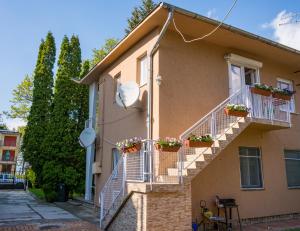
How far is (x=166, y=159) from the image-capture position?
8617mm

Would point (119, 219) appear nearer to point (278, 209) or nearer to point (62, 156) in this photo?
point (278, 209)

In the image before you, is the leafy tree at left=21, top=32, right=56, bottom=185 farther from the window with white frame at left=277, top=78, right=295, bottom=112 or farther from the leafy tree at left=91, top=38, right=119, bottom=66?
the window with white frame at left=277, top=78, right=295, bottom=112

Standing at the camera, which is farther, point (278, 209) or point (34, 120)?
point (34, 120)

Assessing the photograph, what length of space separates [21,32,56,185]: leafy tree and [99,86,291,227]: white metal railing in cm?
900

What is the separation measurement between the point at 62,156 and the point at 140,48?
890 cm

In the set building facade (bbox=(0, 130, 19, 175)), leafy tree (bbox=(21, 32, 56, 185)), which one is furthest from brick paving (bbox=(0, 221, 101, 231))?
building facade (bbox=(0, 130, 19, 175))

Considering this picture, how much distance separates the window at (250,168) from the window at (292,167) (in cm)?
178

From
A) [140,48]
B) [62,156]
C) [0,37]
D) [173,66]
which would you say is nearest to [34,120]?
[62,156]

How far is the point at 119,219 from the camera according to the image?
7.99 meters

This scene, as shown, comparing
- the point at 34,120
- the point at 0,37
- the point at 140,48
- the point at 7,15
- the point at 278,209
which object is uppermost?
the point at 0,37

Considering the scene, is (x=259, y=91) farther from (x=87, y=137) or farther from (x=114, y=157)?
(x=87, y=137)

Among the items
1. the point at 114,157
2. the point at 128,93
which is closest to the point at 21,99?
the point at 114,157

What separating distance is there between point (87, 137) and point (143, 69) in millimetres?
4543

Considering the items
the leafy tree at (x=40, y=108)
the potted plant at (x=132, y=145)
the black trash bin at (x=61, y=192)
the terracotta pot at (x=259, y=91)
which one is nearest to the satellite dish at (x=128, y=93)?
the potted plant at (x=132, y=145)
